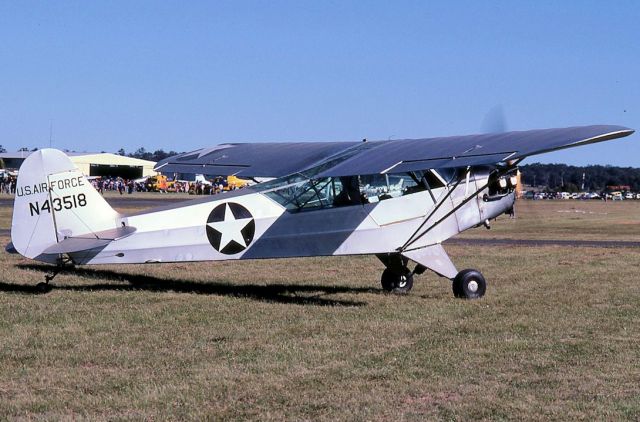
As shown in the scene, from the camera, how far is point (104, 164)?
82188 mm

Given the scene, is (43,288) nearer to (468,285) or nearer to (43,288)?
(43,288)

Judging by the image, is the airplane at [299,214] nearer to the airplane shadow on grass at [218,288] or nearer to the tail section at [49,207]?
the tail section at [49,207]

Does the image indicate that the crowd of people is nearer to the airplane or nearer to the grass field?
the grass field

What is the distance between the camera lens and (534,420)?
5453 millimetres

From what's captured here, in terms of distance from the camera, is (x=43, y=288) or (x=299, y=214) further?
(x=299, y=214)

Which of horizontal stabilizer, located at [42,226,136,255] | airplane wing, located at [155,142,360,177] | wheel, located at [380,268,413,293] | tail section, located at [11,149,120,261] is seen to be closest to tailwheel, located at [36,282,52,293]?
tail section, located at [11,149,120,261]

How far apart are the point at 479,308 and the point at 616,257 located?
8333 mm

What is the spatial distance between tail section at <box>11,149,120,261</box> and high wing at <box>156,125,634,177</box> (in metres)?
2.33

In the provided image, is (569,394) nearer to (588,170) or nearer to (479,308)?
(479,308)

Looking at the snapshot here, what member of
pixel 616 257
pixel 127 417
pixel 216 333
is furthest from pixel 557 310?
pixel 616 257

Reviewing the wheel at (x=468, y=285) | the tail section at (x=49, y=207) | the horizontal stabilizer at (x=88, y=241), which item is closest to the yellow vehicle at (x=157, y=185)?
the tail section at (x=49, y=207)

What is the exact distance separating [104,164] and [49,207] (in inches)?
2886

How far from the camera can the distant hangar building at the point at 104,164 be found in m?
80.7

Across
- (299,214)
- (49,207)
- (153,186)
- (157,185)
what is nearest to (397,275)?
(299,214)
